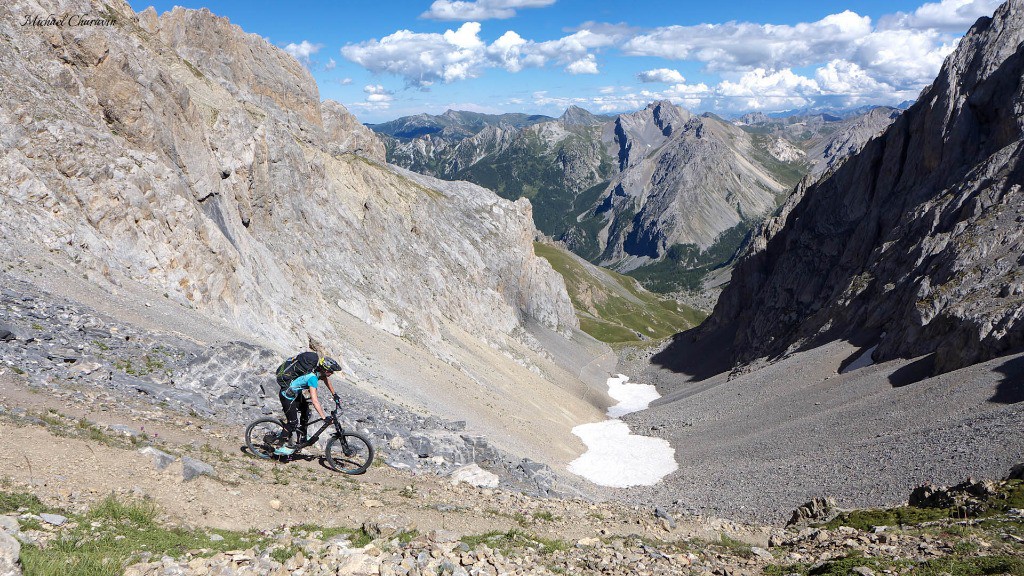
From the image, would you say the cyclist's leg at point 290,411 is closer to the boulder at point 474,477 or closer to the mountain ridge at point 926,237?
the boulder at point 474,477

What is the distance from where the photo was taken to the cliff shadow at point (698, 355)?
10906 centimetres

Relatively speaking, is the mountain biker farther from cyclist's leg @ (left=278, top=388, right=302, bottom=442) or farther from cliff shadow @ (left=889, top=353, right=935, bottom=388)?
cliff shadow @ (left=889, top=353, right=935, bottom=388)

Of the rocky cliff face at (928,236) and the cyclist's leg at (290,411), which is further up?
the rocky cliff face at (928,236)

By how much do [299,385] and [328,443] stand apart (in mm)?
2345

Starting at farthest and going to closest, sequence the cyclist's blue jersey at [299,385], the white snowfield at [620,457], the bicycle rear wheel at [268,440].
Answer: the white snowfield at [620,457] < the bicycle rear wheel at [268,440] < the cyclist's blue jersey at [299,385]

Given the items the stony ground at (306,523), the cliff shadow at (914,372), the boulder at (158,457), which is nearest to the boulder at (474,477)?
the stony ground at (306,523)

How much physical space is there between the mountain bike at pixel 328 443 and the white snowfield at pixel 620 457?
3017 cm

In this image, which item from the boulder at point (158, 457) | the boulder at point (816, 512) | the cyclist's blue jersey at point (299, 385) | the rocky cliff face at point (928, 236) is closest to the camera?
the boulder at point (158, 457)

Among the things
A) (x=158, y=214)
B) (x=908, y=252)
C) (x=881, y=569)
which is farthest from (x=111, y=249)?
(x=908, y=252)

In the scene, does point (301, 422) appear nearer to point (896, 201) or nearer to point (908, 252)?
point (908, 252)

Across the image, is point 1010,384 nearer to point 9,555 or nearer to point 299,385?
point 299,385

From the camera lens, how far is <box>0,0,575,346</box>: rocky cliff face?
3416cm

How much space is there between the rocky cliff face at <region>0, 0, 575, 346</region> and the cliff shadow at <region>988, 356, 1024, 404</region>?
49519 mm

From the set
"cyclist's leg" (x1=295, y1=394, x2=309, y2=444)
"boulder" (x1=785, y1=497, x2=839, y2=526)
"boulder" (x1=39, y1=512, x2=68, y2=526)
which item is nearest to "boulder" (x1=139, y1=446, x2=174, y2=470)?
"boulder" (x1=39, y1=512, x2=68, y2=526)
